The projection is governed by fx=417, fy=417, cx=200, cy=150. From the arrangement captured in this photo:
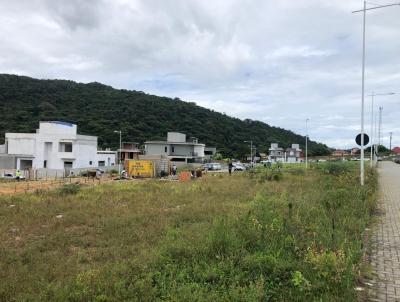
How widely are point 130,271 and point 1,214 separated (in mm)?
10544

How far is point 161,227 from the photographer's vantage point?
11.3 m

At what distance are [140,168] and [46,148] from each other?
23.9m

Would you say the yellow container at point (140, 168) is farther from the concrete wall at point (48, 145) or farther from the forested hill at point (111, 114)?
the forested hill at point (111, 114)

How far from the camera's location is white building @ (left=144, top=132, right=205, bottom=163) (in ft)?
322

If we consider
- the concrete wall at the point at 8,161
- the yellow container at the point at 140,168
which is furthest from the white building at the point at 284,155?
the concrete wall at the point at 8,161

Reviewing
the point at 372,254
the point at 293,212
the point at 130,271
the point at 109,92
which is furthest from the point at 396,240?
the point at 109,92

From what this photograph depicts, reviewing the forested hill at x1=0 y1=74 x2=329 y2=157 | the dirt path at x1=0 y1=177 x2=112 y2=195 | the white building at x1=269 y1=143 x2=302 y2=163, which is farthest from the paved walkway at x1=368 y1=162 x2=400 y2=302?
the white building at x1=269 y1=143 x2=302 y2=163

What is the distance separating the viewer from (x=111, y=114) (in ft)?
359

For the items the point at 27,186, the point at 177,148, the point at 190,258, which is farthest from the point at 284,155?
the point at 190,258

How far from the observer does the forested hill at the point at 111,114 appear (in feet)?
318

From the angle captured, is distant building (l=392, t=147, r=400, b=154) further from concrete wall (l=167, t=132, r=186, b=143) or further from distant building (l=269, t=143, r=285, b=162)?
concrete wall (l=167, t=132, r=186, b=143)

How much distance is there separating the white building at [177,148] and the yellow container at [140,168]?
135 ft

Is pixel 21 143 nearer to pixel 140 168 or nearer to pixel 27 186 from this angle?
pixel 140 168

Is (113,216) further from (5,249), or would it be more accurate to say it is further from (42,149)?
(42,149)
